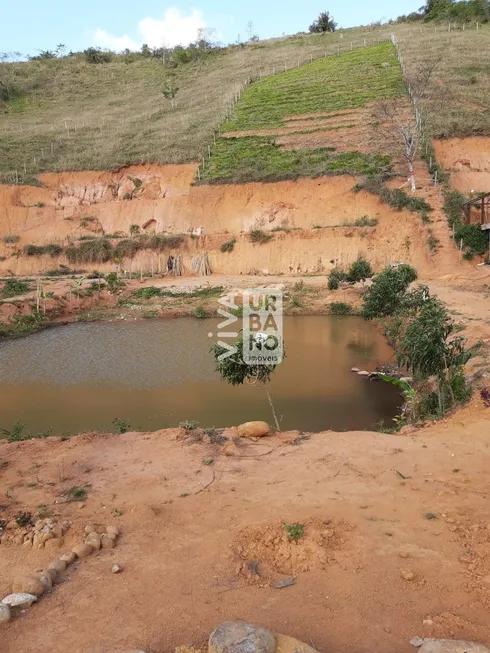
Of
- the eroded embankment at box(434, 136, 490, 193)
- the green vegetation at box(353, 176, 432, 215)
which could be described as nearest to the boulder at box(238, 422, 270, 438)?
the green vegetation at box(353, 176, 432, 215)

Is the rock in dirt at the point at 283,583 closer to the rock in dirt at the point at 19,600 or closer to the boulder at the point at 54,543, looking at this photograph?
the rock in dirt at the point at 19,600

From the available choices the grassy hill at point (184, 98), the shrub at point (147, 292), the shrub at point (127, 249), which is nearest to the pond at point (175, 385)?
the shrub at point (147, 292)

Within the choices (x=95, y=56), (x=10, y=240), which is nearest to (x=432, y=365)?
(x=10, y=240)

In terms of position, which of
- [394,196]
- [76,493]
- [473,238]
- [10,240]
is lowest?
[76,493]

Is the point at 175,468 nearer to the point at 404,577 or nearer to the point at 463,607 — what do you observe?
the point at 404,577

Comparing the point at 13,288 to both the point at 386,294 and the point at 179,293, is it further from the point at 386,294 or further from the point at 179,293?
the point at 386,294
